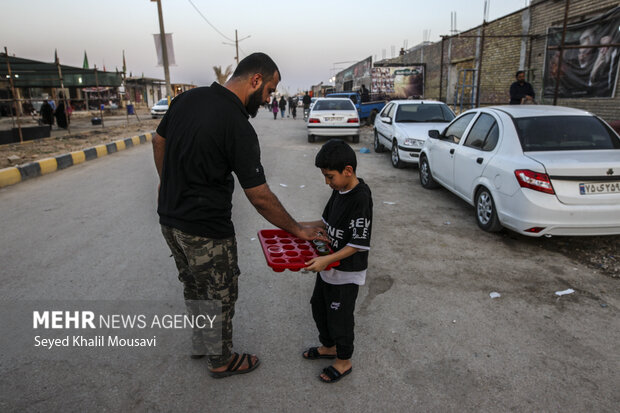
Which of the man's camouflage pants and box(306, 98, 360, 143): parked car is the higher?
box(306, 98, 360, 143): parked car

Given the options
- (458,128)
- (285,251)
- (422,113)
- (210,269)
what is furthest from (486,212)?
(422,113)

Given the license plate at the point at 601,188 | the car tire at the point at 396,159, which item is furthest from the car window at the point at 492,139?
the car tire at the point at 396,159

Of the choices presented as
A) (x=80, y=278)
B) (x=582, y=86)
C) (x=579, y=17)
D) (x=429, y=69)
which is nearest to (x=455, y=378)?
(x=80, y=278)

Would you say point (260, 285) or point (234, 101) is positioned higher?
point (234, 101)

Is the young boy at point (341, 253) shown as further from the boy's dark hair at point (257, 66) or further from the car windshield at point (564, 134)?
the car windshield at point (564, 134)

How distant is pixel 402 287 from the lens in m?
3.53

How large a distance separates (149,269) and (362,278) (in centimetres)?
244

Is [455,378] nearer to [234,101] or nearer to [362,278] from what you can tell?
[362,278]

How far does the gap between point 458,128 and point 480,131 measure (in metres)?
0.80

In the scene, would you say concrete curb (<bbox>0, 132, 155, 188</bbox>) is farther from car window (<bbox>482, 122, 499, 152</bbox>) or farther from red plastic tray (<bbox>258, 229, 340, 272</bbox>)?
car window (<bbox>482, 122, 499, 152</bbox>)

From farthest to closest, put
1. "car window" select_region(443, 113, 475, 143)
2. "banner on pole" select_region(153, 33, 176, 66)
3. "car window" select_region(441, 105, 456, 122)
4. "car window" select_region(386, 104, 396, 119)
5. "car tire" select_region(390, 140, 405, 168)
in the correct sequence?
1. "banner on pole" select_region(153, 33, 176, 66)
2. "car window" select_region(386, 104, 396, 119)
3. "car window" select_region(441, 105, 456, 122)
4. "car tire" select_region(390, 140, 405, 168)
5. "car window" select_region(443, 113, 475, 143)

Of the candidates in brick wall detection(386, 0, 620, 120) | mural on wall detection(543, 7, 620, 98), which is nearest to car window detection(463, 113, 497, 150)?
mural on wall detection(543, 7, 620, 98)

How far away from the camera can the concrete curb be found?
7.75 metres

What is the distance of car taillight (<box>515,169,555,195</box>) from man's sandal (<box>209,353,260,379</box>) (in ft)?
10.6
